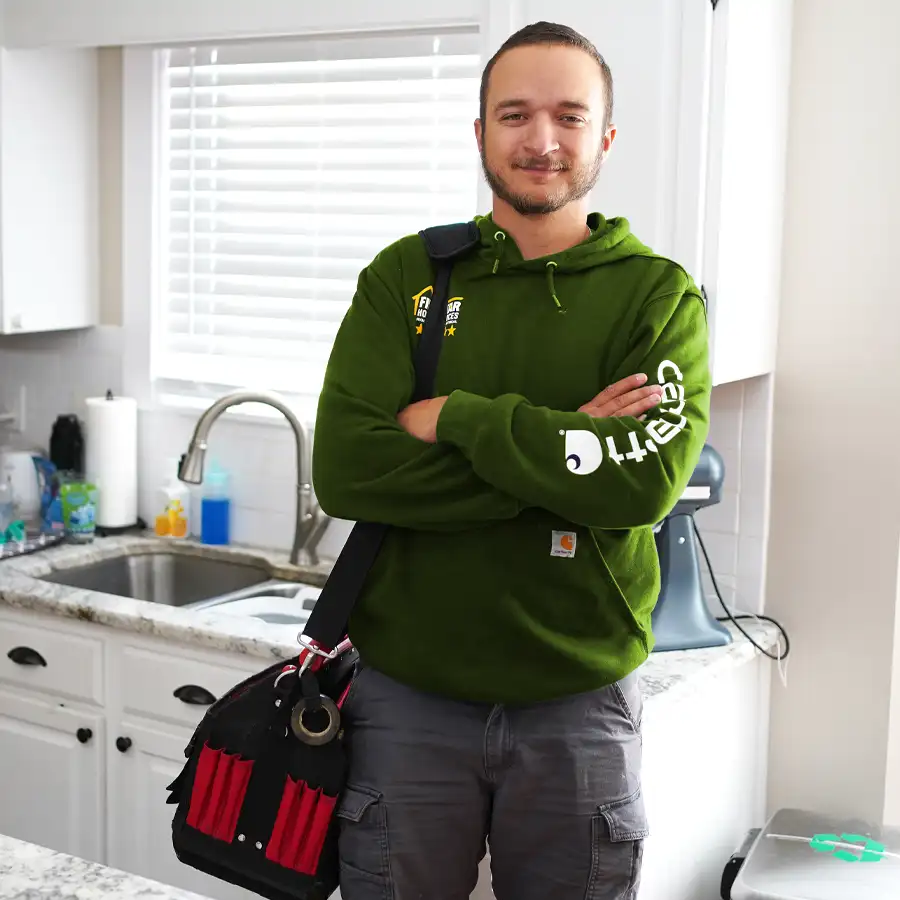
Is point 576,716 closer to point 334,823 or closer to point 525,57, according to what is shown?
point 334,823

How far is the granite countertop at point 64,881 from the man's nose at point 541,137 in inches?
38.0

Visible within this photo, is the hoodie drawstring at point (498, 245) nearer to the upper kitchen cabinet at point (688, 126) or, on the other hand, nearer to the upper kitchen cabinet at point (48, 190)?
the upper kitchen cabinet at point (688, 126)

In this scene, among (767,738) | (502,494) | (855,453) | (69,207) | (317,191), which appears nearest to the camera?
(502,494)

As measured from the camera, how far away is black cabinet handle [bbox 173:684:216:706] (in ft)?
8.48

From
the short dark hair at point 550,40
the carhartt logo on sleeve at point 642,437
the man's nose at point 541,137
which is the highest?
the short dark hair at point 550,40

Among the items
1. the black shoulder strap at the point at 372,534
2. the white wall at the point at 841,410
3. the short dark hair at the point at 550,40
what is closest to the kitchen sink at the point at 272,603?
the white wall at the point at 841,410

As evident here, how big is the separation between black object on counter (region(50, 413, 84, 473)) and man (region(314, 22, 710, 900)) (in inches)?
71.8

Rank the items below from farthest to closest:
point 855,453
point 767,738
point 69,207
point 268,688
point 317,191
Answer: point 69,207 < point 317,191 < point 767,738 < point 855,453 < point 268,688

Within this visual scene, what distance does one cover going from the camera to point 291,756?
171 cm

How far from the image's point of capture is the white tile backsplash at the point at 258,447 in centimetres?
267

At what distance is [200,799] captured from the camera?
175 cm

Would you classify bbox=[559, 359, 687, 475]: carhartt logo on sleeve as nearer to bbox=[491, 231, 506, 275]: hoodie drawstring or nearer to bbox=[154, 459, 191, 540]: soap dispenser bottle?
bbox=[491, 231, 506, 275]: hoodie drawstring

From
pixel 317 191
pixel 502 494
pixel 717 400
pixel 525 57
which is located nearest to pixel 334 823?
pixel 502 494

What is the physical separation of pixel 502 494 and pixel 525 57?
0.54m
